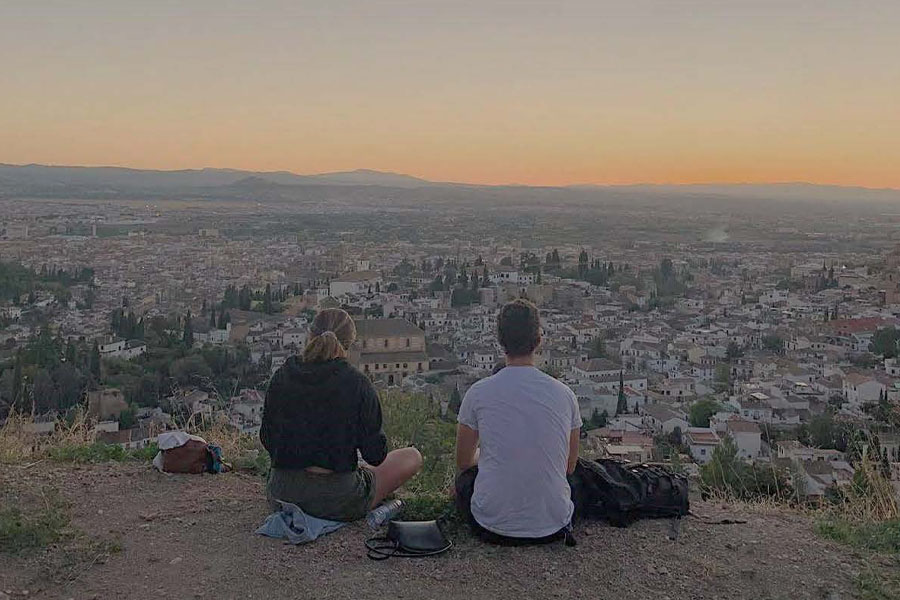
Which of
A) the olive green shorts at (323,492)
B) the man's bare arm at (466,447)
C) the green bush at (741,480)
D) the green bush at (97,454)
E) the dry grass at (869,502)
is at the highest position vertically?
the man's bare arm at (466,447)

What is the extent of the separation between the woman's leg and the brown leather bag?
1.31 m

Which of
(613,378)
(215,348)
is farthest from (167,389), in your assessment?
(613,378)

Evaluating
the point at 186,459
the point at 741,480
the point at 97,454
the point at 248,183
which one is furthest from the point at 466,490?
the point at 248,183

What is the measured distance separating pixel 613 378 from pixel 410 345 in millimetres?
5217

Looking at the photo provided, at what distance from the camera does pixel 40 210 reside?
197 ft

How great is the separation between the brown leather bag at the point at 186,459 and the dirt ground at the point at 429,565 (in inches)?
25.8

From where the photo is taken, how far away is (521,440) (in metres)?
3.67

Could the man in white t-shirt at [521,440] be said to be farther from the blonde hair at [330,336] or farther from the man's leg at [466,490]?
the blonde hair at [330,336]

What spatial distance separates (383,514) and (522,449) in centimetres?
88

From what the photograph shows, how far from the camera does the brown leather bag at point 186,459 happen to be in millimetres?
5000

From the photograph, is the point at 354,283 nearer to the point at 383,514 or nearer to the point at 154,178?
the point at 383,514

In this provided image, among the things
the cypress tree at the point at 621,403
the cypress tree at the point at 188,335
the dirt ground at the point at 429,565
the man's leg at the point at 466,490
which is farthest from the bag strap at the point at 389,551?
the cypress tree at the point at 188,335

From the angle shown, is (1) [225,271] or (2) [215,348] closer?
(2) [215,348]

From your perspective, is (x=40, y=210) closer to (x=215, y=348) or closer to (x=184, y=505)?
(x=215, y=348)
